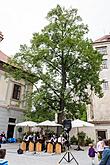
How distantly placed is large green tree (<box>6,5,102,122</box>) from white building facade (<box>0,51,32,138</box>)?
230cm

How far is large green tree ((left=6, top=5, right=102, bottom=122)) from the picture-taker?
80.7 feet

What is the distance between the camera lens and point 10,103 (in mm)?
27844

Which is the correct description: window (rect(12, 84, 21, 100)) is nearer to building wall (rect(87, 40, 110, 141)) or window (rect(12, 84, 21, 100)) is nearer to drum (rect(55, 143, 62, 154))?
building wall (rect(87, 40, 110, 141))

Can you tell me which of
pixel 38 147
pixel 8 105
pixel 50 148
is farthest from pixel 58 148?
pixel 8 105

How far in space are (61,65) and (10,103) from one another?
7.97 m

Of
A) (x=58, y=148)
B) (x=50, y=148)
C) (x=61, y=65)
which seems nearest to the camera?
(x=58, y=148)

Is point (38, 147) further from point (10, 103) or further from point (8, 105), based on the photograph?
point (10, 103)

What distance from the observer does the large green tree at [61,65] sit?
80.7 feet

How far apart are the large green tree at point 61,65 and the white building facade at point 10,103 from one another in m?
2.30

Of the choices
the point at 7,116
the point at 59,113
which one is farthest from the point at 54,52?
the point at 7,116

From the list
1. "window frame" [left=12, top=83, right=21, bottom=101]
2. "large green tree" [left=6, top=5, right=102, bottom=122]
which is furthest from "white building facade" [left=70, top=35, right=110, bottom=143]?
"window frame" [left=12, top=83, right=21, bottom=101]

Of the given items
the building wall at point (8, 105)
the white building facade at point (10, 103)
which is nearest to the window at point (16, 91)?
the white building facade at point (10, 103)

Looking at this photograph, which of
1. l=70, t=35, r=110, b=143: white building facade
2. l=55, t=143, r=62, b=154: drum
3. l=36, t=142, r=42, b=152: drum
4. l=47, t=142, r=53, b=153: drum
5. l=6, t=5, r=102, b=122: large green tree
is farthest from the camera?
l=70, t=35, r=110, b=143: white building facade

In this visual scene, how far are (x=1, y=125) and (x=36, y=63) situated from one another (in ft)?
27.5
